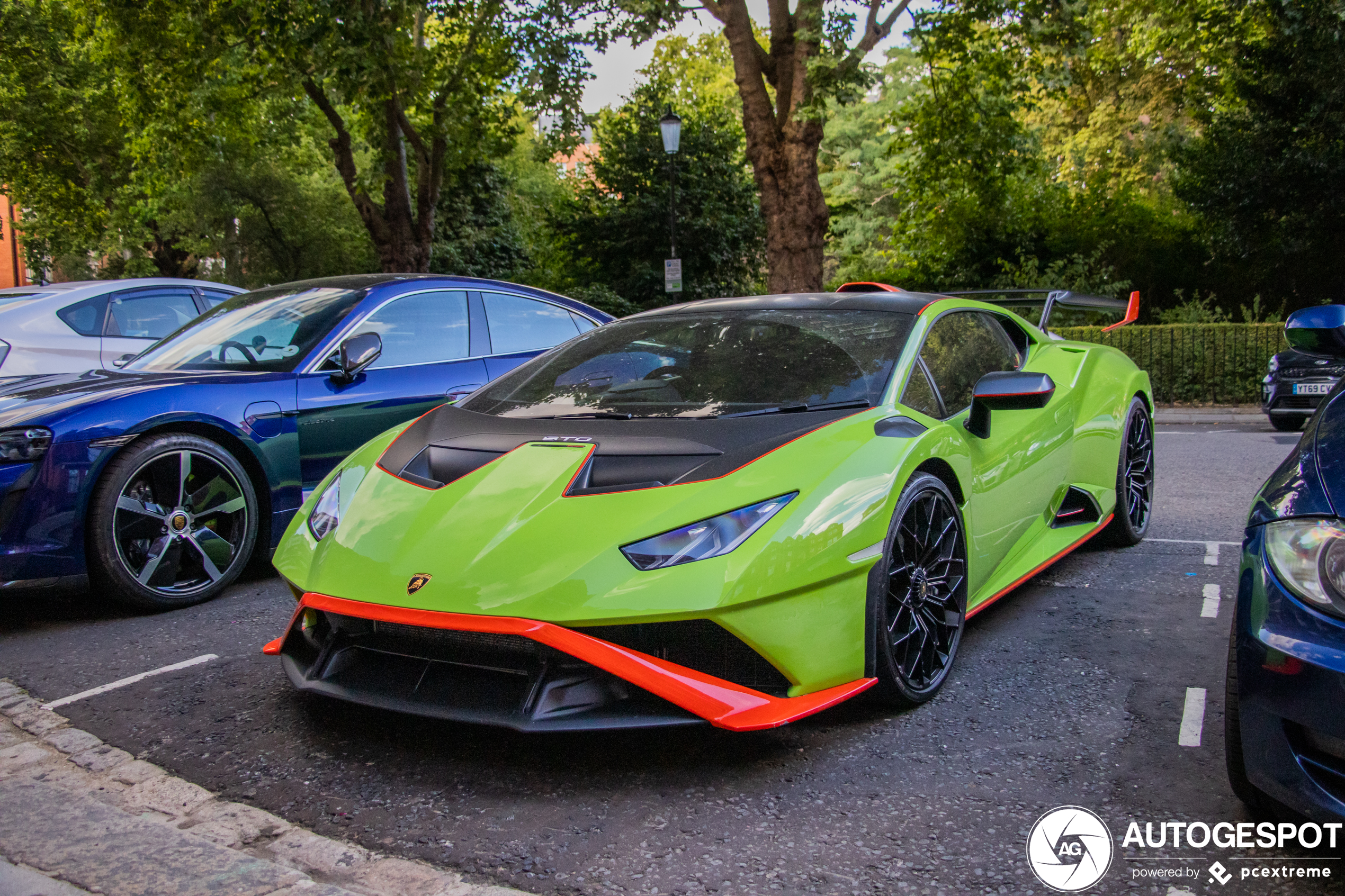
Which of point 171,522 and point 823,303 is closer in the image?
point 823,303

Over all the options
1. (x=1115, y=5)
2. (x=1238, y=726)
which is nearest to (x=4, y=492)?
→ (x=1238, y=726)

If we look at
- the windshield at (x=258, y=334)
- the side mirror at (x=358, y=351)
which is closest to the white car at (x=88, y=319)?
the windshield at (x=258, y=334)

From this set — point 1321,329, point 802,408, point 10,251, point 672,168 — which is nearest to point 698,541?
point 802,408

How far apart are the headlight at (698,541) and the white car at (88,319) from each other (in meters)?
6.44

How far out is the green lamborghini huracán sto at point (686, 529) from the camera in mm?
2559

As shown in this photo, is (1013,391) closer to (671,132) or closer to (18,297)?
(18,297)

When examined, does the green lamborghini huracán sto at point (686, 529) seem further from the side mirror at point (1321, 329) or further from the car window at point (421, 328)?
the car window at point (421, 328)

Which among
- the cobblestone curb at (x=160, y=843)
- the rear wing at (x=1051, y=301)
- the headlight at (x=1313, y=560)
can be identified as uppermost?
the rear wing at (x=1051, y=301)

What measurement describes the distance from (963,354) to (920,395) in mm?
623

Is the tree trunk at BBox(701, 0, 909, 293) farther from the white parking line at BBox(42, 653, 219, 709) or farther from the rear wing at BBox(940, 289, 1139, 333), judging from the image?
the white parking line at BBox(42, 653, 219, 709)

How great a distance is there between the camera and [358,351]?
488 centimetres

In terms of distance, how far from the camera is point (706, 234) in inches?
1032

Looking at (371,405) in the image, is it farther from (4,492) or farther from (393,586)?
(393,586)

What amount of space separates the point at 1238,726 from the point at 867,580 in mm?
967
